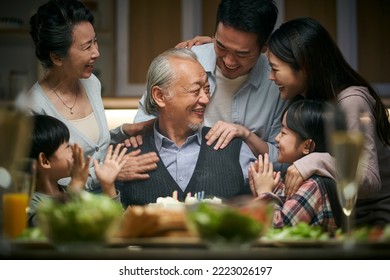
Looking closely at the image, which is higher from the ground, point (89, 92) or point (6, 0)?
point (6, 0)

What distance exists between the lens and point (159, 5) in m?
3.32

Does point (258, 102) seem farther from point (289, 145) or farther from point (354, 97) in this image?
point (354, 97)

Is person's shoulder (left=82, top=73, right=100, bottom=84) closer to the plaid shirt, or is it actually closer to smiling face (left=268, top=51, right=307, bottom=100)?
smiling face (left=268, top=51, right=307, bottom=100)

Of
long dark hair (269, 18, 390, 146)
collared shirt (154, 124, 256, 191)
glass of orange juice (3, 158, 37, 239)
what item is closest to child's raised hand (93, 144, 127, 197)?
collared shirt (154, 124, 256, 191)

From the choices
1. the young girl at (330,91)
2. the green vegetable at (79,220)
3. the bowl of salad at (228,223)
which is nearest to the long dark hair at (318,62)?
the young girl at (330,91)

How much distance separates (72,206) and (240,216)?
1.08 feet

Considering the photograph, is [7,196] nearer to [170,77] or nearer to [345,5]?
[170,77]

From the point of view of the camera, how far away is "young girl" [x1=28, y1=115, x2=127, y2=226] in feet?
9.94

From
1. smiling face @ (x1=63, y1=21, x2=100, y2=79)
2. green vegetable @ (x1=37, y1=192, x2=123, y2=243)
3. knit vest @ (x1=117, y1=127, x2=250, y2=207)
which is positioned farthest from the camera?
smiling face @ (x1=63, y1=21, x2=100, y2=79)

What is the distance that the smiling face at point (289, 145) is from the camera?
3020 millimetres

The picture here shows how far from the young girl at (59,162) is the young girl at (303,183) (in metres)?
0.59

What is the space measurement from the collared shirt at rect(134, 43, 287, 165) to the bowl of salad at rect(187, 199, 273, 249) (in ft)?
5.43

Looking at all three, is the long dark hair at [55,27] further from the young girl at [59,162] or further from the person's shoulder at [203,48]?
the person's shoulder at [203,48]

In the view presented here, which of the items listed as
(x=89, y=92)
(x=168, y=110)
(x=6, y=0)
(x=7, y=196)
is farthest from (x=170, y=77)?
(x=7, y=196)
